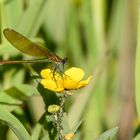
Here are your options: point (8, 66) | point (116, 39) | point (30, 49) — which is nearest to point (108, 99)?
point (116, 39)

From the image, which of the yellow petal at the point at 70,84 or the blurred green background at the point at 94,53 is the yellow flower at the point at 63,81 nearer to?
the yellow petal at the point at 70,84

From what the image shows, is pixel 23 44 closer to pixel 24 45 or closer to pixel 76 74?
pixel 24 45

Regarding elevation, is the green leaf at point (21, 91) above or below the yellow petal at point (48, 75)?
above

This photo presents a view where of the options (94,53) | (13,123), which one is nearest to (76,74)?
(13,123)

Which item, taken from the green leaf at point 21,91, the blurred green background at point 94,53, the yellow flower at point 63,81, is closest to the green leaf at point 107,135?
the yellow flower at point 63,81

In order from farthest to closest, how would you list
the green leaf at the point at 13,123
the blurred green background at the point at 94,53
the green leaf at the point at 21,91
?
the blurred green background at the point at 94,53
the green leaf at the point at 21,91
the green leaf at the point at 13,123

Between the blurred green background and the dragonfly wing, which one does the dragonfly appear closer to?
the dragonfly wing

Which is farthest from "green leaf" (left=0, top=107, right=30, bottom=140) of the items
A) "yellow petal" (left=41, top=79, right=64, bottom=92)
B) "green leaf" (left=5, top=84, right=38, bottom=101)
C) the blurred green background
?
the blurred green background

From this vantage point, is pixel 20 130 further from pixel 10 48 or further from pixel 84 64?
pixel 84 64
